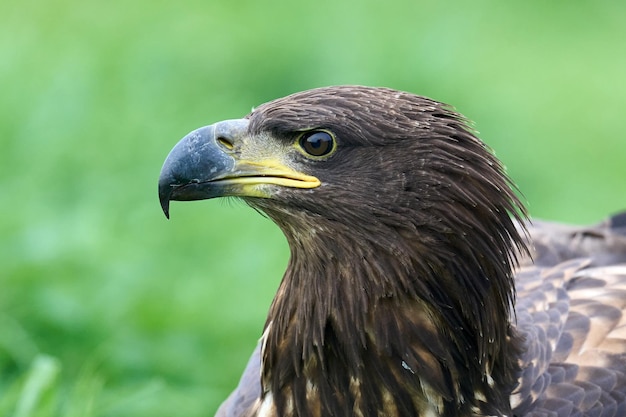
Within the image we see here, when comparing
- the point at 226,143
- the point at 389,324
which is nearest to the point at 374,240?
the point at 389,324

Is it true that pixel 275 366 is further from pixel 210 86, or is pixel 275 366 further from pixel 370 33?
pixel 370 33

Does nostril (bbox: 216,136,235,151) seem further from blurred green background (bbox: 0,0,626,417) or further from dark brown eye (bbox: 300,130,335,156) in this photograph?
blurred green background (bbox: 0,0,626,417)

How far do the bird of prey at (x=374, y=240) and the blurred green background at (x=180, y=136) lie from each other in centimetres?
162

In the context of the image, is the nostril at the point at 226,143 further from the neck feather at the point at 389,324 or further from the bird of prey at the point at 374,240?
the neck feather at the point at 389,324

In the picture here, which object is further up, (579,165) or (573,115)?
(573,115)

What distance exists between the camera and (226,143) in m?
4.15

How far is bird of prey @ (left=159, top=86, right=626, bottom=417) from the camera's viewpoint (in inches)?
159

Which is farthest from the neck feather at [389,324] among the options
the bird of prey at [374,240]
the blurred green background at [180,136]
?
the blurred green background at [180,136]

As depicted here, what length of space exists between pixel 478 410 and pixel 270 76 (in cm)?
583

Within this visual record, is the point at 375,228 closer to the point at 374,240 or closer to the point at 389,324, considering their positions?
the point at 374,240

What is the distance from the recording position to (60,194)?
24.8ft

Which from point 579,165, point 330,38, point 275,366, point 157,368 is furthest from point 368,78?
point 275,366

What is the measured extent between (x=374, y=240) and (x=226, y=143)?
0.62m

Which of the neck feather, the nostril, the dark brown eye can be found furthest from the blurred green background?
the dark brown eye
